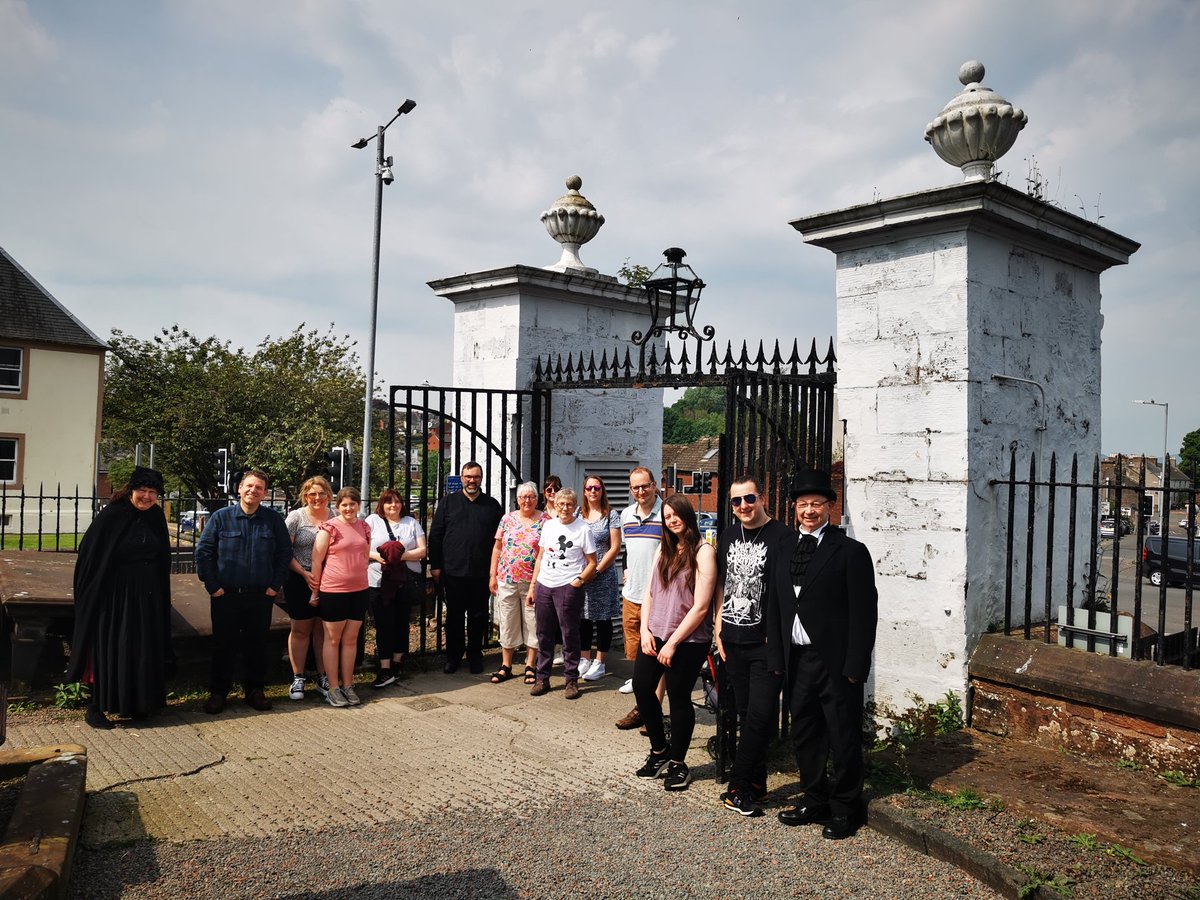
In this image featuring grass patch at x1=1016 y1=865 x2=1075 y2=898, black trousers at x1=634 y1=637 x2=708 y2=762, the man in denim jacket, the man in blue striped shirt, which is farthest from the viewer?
the man in blue striped shirt

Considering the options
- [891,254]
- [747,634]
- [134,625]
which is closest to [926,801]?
[747,634]

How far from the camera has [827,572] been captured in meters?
4.13

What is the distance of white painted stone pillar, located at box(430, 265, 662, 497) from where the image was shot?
8070mm

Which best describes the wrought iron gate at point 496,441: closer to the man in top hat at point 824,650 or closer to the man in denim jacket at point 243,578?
the man in denim jacket at point 243,578

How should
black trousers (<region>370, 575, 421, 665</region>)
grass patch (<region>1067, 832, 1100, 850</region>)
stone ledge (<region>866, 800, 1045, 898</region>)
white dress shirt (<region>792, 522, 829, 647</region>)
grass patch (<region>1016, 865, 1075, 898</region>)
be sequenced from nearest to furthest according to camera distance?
grass patch (<region>1016, 865, 1075, 898</region>) < stone ledge (<region>866, 800, 1045, 898</region>) < grass patch (<region>1067, 832, 1100, 850</region>) < white dress shirt (<region>792, 522, 829, 647</region>) < black trousers (<region>370, 575, 421, 665</region>)

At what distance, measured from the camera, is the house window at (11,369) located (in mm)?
25123

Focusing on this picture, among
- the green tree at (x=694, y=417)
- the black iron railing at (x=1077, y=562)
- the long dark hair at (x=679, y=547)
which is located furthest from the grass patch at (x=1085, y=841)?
the green tree at (x=694, y=417)

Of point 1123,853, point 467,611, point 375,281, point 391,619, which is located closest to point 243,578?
point 391,619

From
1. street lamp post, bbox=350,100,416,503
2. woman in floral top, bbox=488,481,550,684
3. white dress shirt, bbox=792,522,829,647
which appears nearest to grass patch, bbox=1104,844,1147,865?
white dress shirt, bbox=792,522,829,647

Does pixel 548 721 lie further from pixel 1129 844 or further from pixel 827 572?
pixel 1129 844

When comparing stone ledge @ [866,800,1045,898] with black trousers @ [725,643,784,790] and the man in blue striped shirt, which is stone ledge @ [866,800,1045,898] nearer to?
black trousers @ [725,643,784,790]

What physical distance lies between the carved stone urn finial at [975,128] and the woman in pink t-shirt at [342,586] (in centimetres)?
449

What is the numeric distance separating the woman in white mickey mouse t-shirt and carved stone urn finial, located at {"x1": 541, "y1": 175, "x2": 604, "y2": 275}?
2.80 metres

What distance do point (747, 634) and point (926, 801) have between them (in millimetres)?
1073
